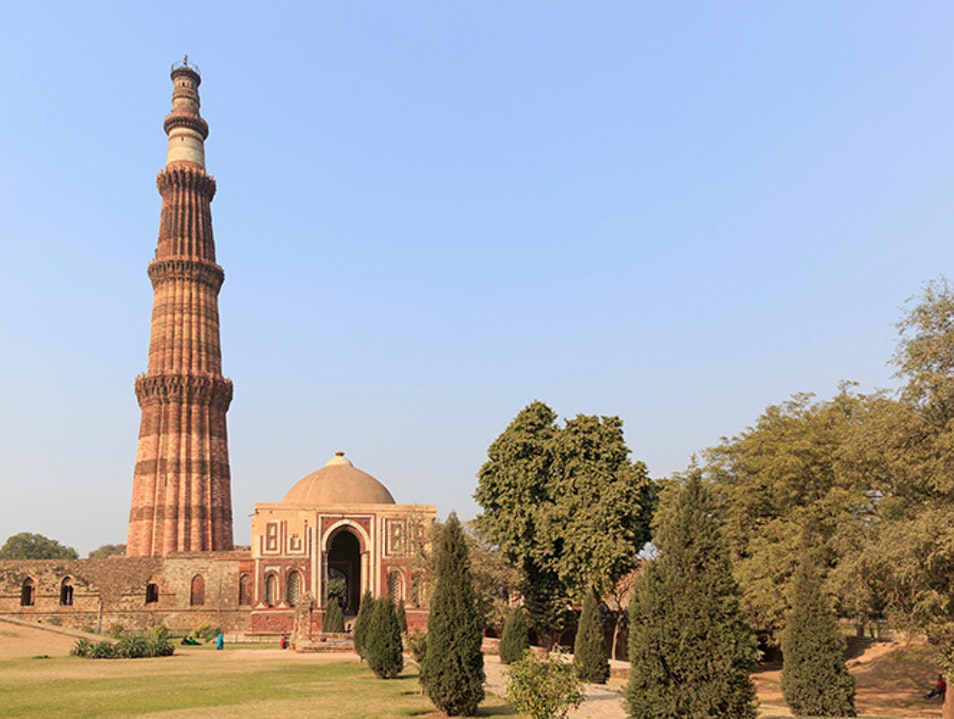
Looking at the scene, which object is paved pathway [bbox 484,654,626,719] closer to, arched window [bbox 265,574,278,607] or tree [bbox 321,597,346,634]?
tree [bbox 321,597,346,634]

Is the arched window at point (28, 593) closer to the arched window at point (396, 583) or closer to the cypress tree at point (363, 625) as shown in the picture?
the arched window at point (396, 583)

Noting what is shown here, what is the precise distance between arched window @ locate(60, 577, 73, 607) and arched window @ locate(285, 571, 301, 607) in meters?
11.2

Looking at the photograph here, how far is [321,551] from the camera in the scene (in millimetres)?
43219

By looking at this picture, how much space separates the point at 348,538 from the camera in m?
50.3

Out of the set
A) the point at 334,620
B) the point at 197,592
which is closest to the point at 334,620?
the point at 334,620

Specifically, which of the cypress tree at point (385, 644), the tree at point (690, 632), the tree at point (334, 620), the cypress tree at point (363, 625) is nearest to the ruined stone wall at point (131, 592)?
the tree at point (334, 620)

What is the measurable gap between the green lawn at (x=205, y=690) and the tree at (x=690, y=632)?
177 inches

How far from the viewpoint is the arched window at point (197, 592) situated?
44.2 meters

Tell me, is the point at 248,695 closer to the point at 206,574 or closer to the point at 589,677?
the point at 589,677

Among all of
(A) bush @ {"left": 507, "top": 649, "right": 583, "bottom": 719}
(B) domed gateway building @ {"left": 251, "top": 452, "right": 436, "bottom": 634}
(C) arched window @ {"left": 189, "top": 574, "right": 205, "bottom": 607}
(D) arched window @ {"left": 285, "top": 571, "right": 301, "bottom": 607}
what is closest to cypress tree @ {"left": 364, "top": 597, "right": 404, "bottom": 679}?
(A) bush @ {"left": 507, "top": 649, "right": 583, "bottom": 719}

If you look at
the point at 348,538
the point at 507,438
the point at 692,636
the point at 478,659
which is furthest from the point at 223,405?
the point at 692,636

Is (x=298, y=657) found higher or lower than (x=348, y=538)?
lower

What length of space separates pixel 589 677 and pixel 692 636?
477 inches

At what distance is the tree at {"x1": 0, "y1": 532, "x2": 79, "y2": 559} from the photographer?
292 feet
